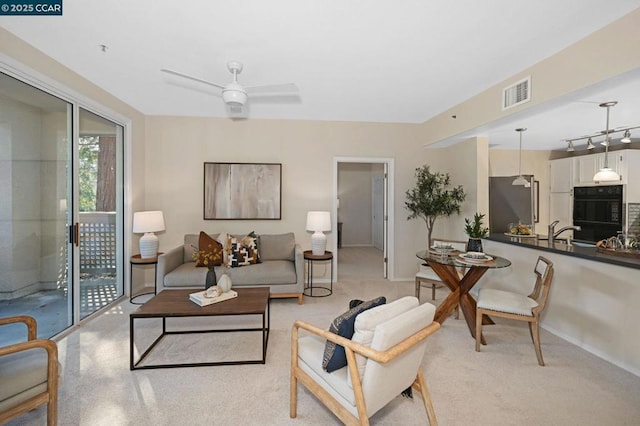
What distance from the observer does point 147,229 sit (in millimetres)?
4055

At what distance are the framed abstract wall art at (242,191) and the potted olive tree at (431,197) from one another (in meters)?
2.19

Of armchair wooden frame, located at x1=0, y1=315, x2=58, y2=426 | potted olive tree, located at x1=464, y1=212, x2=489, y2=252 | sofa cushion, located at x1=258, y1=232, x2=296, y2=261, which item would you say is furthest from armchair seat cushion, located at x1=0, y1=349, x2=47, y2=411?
potted olive tree, located at x1=464, y1=212, x2=489, y2=252

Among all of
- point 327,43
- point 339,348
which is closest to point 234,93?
point 327,43

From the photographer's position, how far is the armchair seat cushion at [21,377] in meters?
1.50

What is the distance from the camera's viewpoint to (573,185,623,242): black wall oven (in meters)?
4.86

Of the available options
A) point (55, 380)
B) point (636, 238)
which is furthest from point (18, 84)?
point (636, 238)

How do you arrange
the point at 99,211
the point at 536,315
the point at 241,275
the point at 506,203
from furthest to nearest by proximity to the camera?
the point at 506,203
the point at 241,275
the point at 99,211
the point at 536,315

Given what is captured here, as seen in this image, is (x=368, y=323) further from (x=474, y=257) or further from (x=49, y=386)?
(x=474, y=257)

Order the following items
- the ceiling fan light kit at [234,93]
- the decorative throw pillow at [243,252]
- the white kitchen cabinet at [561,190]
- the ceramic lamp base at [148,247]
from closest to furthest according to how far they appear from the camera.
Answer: the ceiling fan light kit at [234,93], the decorative throw pillow at [243,252], the ceramic lamp base at [148,247], the white kitchen cabinet at [561,190]

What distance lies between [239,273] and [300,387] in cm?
188

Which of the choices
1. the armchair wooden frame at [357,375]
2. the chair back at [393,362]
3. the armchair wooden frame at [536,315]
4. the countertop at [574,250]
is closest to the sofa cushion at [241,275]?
the armchair wooden frame at [357,375]

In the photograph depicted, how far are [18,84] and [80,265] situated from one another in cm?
182

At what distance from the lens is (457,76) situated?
3.10 metres

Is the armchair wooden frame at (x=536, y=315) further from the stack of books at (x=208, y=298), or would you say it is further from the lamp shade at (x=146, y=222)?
Result: the lamp shade at (x=146, y=222)
